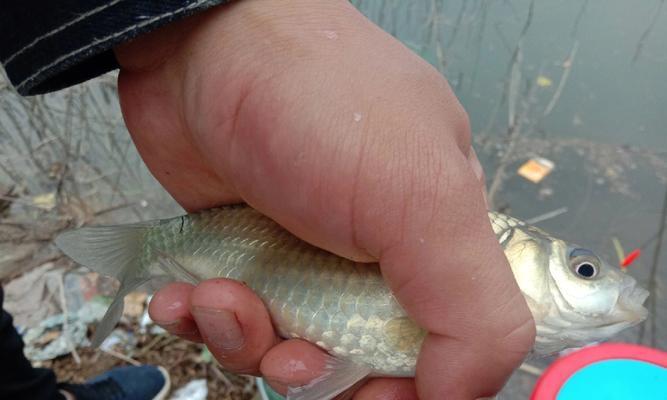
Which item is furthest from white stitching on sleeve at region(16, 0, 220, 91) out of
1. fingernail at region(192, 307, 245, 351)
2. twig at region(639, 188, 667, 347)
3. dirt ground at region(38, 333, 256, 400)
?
twig at region(639, 188, 667, 347)

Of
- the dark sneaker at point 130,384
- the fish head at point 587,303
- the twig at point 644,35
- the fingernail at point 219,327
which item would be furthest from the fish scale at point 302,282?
the twig at point 644,35

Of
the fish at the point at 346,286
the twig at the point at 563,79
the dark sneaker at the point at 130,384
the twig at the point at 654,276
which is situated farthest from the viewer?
the twig at the point at 563,79

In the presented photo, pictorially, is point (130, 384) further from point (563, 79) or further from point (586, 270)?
point (563, 79)

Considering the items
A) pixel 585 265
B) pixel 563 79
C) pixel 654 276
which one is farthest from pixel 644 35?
pixel 585 265

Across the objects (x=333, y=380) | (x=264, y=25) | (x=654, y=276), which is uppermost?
→ (x=264, y=25)

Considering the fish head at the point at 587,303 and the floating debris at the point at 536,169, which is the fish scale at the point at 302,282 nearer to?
the fish head at the point at 587,303

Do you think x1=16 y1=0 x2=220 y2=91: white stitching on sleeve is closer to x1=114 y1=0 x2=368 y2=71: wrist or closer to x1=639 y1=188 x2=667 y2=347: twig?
x1=114 y1=0 x2=368 y2=71: wrist

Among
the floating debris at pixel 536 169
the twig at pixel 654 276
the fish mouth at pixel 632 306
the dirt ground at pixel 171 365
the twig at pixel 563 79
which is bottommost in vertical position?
the twig at pixel 654 276
